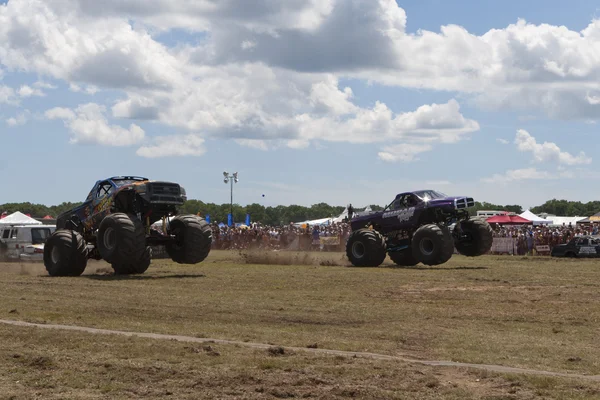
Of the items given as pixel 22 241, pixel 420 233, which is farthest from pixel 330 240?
pixel 420 233

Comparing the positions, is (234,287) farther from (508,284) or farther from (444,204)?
(444,204)

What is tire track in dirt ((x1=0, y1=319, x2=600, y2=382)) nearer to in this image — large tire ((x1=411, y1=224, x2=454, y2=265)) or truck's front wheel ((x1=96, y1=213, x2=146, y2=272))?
truck's front wheel ((x1=96, y1=213, x2=146, y2=272))

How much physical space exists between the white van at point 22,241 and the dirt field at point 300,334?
343 inches

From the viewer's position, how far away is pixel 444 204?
28891 mm

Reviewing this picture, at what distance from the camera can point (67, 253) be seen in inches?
933

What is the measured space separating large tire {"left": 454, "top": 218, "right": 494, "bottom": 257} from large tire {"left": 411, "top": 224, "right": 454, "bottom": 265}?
1611 millimetres

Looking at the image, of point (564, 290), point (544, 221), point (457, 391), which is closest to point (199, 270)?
point (564, 290)

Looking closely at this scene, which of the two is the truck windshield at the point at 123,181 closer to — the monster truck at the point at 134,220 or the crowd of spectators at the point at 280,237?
the monster truck at the point at 134,220

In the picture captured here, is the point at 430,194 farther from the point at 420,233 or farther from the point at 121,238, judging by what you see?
the point at 121,238

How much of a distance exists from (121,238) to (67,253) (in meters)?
2.39

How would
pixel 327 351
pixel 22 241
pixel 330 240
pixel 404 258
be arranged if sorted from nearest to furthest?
pixel 327 351
pixel 404 258
pixel 22 241
pixel 330 240

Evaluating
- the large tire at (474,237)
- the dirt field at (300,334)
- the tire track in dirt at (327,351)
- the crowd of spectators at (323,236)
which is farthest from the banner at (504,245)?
the tire track in dirt at (327,351)

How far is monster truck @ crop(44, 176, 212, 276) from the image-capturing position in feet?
75.9

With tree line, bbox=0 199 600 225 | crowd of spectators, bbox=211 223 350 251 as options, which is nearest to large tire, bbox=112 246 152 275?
crowd of spectators, bbox=211 223 350 251
